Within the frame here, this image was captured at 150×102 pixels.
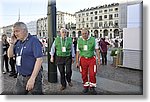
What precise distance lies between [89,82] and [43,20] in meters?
0.80

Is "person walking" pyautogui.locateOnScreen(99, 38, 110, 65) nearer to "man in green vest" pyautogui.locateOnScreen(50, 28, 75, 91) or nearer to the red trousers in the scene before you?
the red trousers

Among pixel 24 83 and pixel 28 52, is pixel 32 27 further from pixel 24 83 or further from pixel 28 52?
pixel 24 83

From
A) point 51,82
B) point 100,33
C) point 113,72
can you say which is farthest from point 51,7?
point 113,72

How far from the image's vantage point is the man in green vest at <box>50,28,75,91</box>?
2400 millimetres

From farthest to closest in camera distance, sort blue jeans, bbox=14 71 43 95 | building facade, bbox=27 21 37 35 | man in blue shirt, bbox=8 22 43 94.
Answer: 1. building facade, bbox=27 21 37 35
2. blue jeans, bbox=14 71 43 95
3. man in blue shirt, bbox=8 22 43 94

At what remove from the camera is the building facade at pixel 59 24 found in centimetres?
241

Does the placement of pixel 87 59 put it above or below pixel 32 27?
below

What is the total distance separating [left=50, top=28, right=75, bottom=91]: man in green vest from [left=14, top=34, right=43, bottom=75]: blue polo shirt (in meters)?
0.49

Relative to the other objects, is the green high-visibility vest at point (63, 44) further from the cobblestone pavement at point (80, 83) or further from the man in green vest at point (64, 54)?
the cobblestone pavement at point (80, 83)

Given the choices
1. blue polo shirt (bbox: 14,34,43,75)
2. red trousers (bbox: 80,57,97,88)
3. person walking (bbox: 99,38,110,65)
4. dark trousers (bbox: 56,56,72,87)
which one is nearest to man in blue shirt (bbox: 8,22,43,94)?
blue polo shirt (bbox: 14,34,43,75)

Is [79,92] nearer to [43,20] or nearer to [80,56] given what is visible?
[80,56]

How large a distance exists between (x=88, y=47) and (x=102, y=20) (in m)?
0.32

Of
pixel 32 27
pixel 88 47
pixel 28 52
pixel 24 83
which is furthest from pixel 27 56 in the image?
pixel 88 47

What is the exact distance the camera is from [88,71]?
96.4 inches
